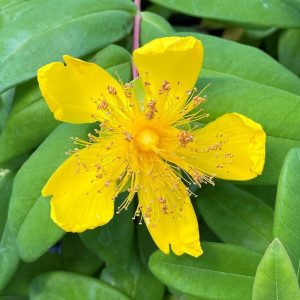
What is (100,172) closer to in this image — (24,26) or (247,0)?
(24,26)

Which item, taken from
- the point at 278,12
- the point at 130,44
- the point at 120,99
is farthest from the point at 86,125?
the point at 278,12

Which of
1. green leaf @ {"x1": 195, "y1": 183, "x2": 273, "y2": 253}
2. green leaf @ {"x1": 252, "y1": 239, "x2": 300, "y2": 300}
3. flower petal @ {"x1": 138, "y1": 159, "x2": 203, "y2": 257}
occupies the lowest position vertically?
green leaf @ {"x1": 195, "y1": 183, "x2": 273, "y2": 253}

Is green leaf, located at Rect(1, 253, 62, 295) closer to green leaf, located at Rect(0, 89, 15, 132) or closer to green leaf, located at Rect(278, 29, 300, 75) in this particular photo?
green leaf, located at Rect(0, 89, 15, 132)

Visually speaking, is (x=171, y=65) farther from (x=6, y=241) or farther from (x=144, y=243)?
(x=6, y=241)

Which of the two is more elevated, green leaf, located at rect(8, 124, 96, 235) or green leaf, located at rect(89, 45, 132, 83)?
green leaf, located at rect(89, 45, 132, 83)

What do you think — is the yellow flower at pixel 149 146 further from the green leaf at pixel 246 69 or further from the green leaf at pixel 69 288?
the green leaf at pixel 69 288

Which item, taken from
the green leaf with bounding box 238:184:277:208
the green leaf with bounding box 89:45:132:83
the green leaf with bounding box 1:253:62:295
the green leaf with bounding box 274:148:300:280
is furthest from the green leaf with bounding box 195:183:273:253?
the green leaf with bounding box 1:253:62:295
